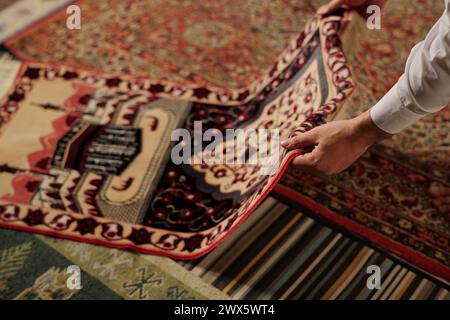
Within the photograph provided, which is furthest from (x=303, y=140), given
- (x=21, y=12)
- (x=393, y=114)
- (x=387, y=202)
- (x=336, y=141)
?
(x=21, y=12)

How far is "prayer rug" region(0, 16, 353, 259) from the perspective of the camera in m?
1.25

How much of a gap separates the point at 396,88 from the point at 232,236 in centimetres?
53

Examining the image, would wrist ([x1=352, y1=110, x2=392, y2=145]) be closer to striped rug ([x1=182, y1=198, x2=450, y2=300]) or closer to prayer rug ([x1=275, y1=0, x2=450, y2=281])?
prayer rug ([x1=275, y1=0, x2=450, y2=281])

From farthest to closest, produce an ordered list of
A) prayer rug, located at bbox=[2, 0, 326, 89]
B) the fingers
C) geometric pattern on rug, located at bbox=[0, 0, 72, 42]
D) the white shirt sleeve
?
1. geometric pattern on rug, located at bbox=[0, 0, 72, 42]
2. prayer rug, located at bbox=[2, 0, 326, 89]
3. the fingers
4. the white shirt sleeve

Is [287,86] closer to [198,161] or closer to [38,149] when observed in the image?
[198,161]

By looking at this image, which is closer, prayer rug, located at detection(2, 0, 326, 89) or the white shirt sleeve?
the white shirt sleeve

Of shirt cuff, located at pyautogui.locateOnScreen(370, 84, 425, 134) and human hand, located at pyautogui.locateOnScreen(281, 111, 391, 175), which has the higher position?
shirt cuff, located at pyautogui.locateOnScreen(370, 84, 425, 134)

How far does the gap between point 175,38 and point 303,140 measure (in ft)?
3.36

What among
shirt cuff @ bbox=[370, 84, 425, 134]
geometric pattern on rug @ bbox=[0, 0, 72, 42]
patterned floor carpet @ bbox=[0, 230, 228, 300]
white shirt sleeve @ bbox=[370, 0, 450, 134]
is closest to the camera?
white shirt sleeve @ bbox=[370, 0, 450, 134]

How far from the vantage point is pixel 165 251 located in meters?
1.23

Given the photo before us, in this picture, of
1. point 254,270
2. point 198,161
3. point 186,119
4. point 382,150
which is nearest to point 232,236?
point 254,270

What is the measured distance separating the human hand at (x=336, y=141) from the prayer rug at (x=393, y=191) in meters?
Answer: 0.16

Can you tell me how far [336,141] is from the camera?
1024 millimetres

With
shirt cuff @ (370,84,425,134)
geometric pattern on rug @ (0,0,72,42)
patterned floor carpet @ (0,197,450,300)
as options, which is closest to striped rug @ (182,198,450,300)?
patterned floor carpet @ (0,197,450,300)
